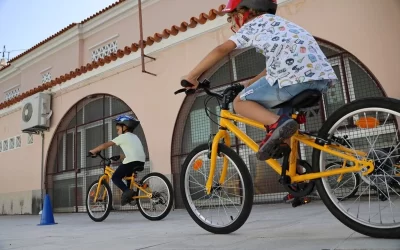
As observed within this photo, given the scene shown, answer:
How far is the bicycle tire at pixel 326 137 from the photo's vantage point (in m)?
1.70

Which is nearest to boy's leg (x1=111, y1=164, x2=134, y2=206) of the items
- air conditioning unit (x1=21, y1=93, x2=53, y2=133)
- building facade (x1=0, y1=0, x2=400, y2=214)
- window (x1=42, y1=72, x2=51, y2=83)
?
building facade (x1=0, y1=0, x2=400, y2=214)

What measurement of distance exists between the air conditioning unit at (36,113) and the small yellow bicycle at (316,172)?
257 inches

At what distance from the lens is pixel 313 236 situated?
6.61ft

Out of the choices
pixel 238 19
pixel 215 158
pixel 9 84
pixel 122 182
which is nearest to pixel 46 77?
pixel 9 84

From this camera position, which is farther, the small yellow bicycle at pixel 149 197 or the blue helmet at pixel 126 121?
the blue helmet at pixel 126 121

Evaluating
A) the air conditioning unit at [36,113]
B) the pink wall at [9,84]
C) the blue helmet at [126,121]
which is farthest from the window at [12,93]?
the blue helmet at [126,121]

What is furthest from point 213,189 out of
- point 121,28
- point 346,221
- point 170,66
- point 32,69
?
point 32,69

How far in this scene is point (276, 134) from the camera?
74.0 inches

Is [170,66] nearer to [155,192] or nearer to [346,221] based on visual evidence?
[155,192]

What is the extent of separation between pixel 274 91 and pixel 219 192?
3.11ft

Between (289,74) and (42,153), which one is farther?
(42,153)

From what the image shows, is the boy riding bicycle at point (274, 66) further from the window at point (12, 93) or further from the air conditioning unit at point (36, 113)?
the window at point (12, 93)

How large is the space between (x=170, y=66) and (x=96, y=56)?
19.7 ft

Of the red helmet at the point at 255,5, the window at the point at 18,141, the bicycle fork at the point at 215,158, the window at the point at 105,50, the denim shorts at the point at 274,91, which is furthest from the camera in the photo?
the window at the point at 105,50
